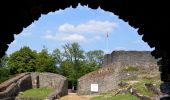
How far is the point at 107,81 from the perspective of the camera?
3825 centimetres

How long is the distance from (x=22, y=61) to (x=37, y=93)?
1300cm

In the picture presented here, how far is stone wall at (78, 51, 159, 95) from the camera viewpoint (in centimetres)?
3638

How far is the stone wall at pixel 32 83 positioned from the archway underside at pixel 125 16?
1103 inches

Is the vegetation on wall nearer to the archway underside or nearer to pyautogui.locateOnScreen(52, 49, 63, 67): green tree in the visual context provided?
pyautogui.locateOnScreen(52, 49, 63, 67): green tree

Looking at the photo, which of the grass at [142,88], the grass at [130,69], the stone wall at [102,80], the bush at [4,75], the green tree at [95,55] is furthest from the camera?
the green tree at [95,55]

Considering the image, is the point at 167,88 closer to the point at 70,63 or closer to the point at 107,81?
the point at 107,81

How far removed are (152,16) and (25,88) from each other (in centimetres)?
3457

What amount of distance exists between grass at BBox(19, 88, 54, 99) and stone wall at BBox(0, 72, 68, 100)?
569 millimetres

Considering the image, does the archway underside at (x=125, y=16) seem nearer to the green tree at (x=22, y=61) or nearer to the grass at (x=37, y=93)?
the grass at (x=37, y=93)

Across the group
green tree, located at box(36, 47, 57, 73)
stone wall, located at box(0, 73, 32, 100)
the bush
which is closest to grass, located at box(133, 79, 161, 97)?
stone wall, located at box(0, 73, 32, 100)

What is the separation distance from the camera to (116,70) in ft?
122

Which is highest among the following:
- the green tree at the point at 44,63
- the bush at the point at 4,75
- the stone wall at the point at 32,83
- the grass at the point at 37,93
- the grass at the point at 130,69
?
the green tree at the point at 44,63

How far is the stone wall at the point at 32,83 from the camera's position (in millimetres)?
36500

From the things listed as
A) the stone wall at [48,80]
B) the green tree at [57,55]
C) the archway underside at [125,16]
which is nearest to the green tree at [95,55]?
the green tree at [57,55]
